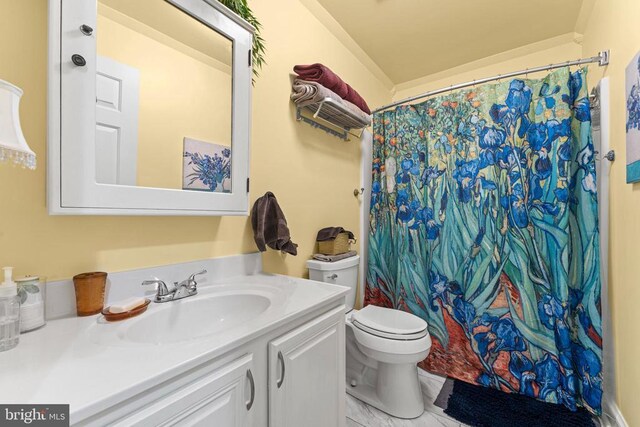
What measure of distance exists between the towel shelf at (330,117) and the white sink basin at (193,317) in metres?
1.13

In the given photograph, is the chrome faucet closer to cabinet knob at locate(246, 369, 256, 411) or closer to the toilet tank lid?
cabinet knob at locate(246, 369, 256, 411)

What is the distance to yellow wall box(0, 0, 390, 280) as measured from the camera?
766mm

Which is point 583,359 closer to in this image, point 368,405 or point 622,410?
point 622,410

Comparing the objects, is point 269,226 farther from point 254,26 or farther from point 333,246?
point 254,26

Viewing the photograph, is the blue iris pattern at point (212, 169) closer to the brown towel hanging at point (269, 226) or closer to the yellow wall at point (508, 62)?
the brown towel hanging at point (269, 226)

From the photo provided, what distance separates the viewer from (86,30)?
0.80 meters

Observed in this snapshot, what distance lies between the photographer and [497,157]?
1753mm

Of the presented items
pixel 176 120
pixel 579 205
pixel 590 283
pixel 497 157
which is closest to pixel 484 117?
pixel 497 157

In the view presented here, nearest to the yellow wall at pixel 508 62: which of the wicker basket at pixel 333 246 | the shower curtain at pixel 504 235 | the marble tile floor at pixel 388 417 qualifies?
the shower curtain at pixel 504 235

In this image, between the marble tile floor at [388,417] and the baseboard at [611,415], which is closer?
the baseboard at [611,415]

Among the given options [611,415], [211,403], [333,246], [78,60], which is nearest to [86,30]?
[78,60]

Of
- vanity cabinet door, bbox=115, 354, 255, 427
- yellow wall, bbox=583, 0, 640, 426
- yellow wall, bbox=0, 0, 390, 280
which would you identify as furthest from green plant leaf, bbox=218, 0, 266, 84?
yellow wall, bbox=583, 0, 640, 426

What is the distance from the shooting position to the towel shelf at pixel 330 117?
1661 mm

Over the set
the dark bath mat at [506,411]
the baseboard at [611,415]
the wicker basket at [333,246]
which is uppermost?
the wicker basket at [333,246]
